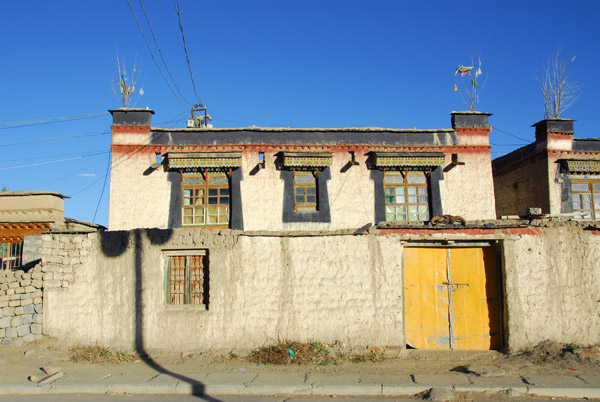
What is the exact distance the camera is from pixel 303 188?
16109 millimetres

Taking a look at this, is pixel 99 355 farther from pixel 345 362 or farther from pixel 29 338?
pixel 345 362

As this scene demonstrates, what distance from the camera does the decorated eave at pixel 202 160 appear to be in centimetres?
1577

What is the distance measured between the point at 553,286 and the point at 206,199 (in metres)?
10.6

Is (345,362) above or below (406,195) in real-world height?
below

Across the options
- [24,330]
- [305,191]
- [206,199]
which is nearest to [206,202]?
[206,199]

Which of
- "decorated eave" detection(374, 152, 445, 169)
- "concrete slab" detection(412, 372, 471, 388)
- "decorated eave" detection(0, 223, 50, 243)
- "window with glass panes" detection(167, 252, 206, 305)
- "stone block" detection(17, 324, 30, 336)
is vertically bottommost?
"concrete slab" detection(412, 372, 471, 388)

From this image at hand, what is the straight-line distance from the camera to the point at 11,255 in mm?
15758

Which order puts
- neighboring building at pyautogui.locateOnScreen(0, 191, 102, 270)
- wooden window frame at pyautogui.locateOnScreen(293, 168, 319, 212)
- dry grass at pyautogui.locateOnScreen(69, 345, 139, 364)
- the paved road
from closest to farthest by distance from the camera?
the paved road → dry grass at pyautogui.locateOnScreen(69, 345, 139, 364) → neighboring building at pyautogui.locateOnScreen(0, 191, 102, 270) → wooden window frame at pyautogui.locateOnScreen(293, 168, 319, 212)

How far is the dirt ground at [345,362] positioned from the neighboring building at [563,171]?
29.3 feet

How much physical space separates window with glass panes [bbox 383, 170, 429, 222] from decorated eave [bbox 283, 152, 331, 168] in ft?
7.12

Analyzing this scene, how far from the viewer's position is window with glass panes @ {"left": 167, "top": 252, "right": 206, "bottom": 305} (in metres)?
9.73

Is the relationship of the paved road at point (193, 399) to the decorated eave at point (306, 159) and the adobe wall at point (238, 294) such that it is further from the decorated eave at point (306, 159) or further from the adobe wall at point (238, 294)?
the decorated eave at point (306, 159)

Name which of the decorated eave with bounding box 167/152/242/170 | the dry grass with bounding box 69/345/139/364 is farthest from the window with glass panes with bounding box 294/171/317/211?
the dry grass with bounding box 69/345/139/364

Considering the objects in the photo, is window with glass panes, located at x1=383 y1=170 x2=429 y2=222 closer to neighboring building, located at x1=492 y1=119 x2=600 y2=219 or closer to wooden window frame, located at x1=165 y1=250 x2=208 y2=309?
neighboring building, located at x1=492 y1=119 x2=600 y2=219
